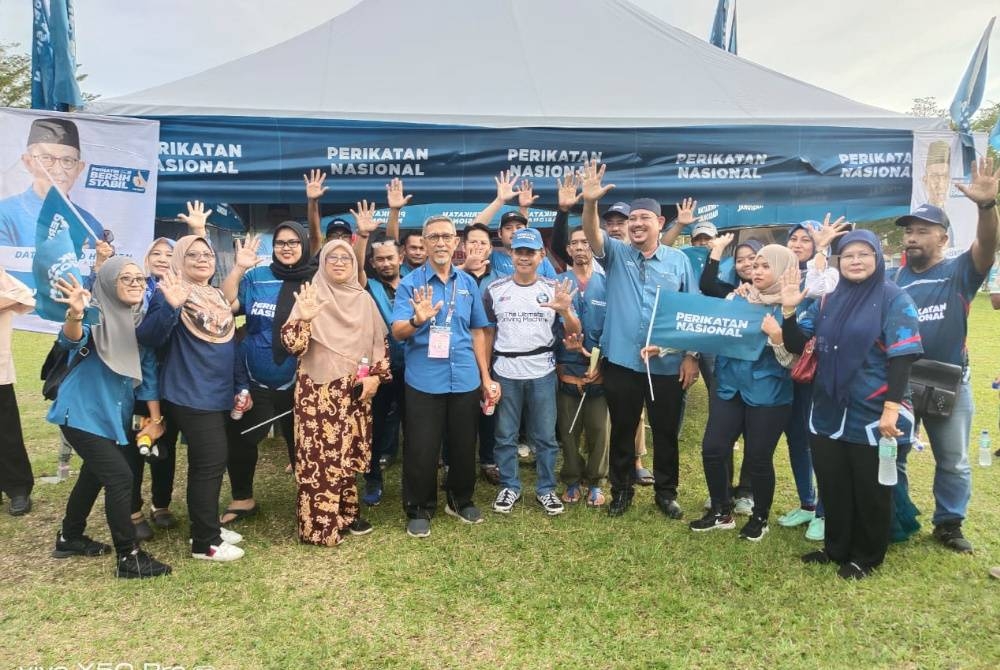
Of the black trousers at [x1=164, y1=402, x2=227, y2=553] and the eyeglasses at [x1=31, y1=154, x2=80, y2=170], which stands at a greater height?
the eyeglasses at [x1=31, y1=154, x2=80, y2=170]

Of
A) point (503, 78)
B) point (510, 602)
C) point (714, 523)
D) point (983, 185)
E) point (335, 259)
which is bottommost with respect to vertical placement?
point (510, 602)

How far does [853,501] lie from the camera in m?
3.26

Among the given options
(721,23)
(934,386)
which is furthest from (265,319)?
(721,23)

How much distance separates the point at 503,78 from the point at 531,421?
341 cm

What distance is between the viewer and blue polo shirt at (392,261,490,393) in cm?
381

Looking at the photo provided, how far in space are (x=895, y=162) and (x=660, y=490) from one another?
3.48 meters

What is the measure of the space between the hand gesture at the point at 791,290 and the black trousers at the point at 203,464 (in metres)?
3.27

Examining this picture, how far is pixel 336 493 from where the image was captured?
12.3ft

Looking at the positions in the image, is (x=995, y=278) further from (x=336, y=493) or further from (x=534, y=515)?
(x=336, y=493)

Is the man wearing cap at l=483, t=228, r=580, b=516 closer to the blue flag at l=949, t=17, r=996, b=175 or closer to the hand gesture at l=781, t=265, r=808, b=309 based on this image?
the hand gesture at l=781, t=265, r=808, b=309

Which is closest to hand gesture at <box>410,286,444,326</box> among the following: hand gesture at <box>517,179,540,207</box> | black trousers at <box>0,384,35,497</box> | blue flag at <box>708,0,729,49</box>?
hand gesture at <box>517,179,540,207</box>

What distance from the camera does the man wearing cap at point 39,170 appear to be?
14.3 feet

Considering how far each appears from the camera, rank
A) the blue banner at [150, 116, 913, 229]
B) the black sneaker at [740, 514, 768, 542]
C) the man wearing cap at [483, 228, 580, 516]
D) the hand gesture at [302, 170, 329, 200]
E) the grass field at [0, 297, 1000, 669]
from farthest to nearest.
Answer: the blue banner at [150, 116, 913, 229]
the hand gesture at [302, 170, 329, 200]
the man wearing cap at [483, 228, 580, 516]
the black sneaker at [740, 514, 768, 542]
the grass field at [0, 297, 1000, 669]

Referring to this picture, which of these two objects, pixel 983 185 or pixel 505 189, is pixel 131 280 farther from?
pixel 983 185
